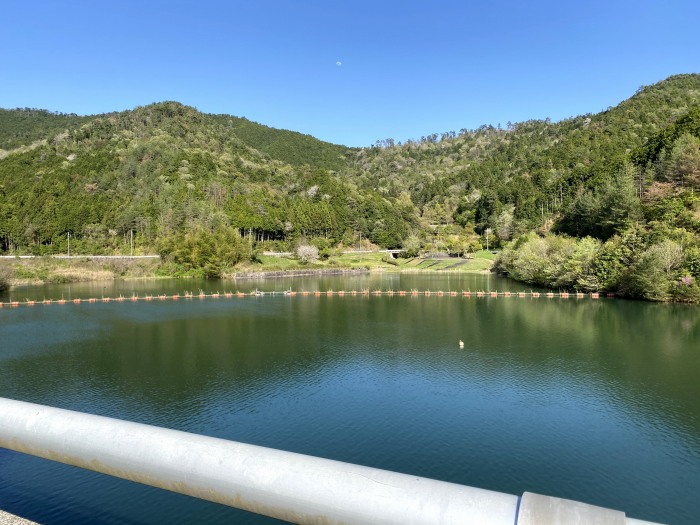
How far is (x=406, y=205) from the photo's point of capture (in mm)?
168500

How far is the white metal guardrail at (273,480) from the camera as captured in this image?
3.47 meters

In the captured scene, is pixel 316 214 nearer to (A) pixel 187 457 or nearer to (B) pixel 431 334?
(B) pixel 431 334

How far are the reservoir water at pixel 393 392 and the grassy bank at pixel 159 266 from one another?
108 ft

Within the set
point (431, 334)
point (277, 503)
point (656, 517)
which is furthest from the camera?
point (431, 334)

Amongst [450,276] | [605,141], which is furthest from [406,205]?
[450,276]

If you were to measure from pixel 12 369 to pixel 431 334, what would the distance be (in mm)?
32149

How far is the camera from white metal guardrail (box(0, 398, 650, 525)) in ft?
11.4

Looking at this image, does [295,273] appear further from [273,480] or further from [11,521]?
[273,480]

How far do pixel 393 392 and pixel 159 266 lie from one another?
80.9m

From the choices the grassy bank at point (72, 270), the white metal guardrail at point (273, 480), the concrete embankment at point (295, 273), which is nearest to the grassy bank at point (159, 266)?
the grassy bank at point (72, 270)

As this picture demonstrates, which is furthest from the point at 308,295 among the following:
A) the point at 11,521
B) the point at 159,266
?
the point at 11,521

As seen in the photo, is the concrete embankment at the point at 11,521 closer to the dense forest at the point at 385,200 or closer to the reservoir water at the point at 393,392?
the reservoir water at the point at 393,392

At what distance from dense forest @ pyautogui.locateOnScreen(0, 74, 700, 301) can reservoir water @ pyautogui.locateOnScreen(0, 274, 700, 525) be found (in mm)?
18578

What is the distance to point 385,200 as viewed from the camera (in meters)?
165
